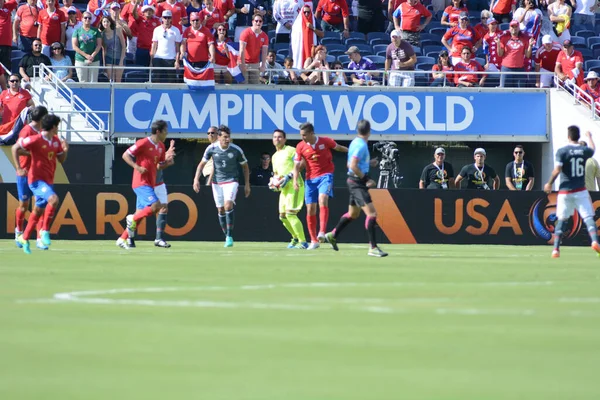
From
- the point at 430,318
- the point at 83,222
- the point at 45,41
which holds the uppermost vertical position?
the point at 45,41

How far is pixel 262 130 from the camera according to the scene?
90.3 feet

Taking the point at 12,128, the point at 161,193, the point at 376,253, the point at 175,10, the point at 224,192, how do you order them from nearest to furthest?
the point at 376,253 → the point at 161,193 → the point at 224,192 → the point at 12,128 → the point at 175,10

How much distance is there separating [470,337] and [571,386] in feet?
5.51

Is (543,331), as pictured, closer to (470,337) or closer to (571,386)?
(470,337)

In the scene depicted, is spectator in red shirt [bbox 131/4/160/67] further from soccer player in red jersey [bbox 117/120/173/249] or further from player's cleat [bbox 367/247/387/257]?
player's cleat [bbox 367/247/387/257]

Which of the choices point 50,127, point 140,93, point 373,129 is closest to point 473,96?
point 373,129

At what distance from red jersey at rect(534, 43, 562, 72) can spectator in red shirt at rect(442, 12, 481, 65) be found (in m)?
1.72

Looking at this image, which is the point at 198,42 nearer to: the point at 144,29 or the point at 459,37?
the point at 144,29

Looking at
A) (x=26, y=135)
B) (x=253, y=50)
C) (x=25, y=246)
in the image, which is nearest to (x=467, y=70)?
(x=253, y=50)

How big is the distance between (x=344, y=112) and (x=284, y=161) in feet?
23.1

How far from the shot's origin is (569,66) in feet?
89.4

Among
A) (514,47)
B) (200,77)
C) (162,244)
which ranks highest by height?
(514,47)

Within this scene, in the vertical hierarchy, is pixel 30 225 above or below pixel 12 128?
below

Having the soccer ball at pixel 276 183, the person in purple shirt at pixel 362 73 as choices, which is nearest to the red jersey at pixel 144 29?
the person in purple shirt at pixel 362 73
